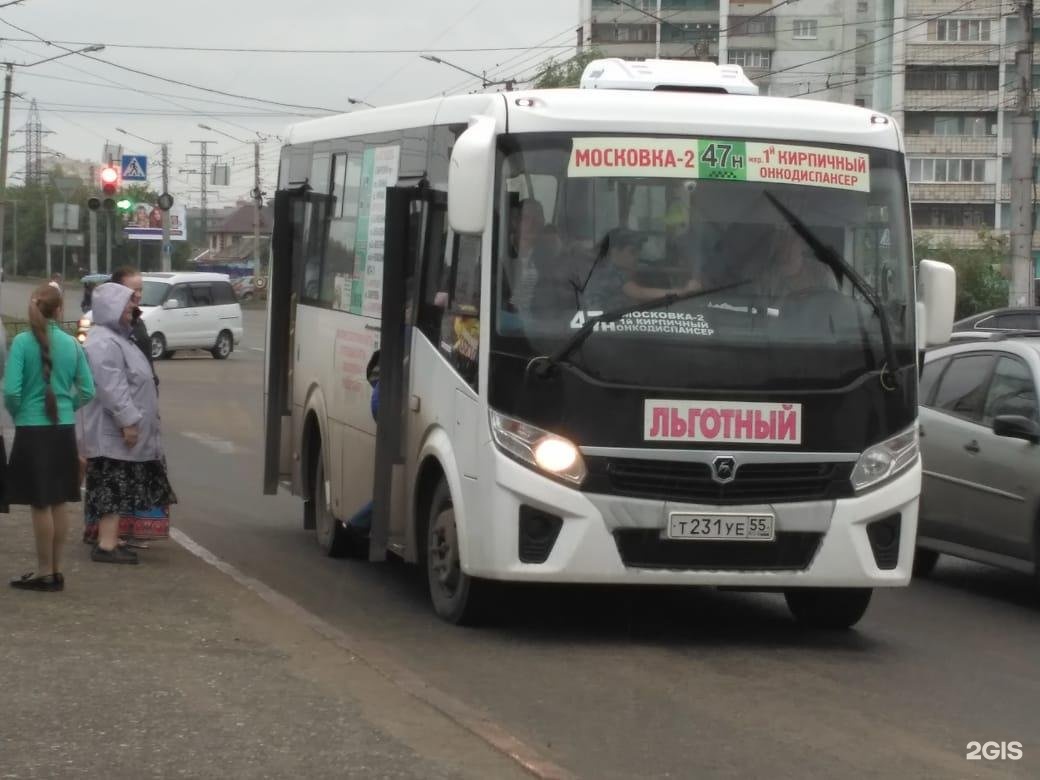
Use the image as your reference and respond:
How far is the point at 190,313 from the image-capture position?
1690 inches

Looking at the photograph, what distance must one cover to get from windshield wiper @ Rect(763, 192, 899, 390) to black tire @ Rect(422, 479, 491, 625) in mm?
2190

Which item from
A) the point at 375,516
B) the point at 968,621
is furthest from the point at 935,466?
the point at 375,516

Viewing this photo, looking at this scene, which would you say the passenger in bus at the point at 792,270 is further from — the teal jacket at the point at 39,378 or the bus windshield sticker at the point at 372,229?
the teal jacket at the point at 39,378

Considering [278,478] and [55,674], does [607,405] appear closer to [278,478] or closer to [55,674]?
[55,674]

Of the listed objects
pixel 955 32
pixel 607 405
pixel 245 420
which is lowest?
pixel 245 420

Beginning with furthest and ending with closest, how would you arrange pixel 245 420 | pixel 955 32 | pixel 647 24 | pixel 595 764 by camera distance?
pixel 647 24 → pixel 955 32 → pixel 245 420 → pixel 595 764

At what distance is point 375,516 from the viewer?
1052cm

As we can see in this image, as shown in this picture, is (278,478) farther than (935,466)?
Yes

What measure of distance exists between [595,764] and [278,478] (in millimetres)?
7387

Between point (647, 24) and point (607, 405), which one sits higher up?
point (647, 24)

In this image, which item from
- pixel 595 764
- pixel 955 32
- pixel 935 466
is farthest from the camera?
pixel 955 32

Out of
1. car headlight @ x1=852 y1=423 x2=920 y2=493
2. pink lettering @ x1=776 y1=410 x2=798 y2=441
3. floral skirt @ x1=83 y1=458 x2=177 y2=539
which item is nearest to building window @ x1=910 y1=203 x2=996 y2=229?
floral skirt @ x1=83 y1=458 x2=177 y2=539

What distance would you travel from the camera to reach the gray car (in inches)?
439

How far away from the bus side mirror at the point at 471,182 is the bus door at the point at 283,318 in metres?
4.17
